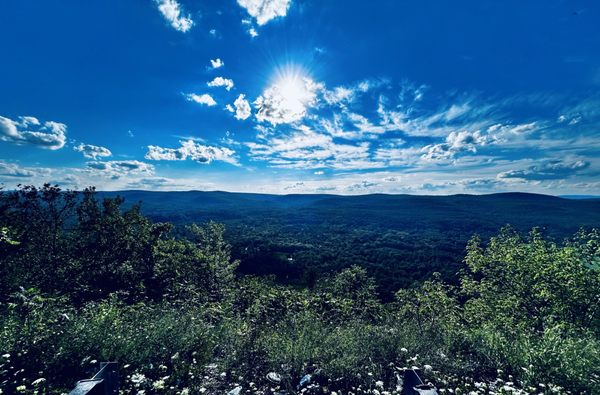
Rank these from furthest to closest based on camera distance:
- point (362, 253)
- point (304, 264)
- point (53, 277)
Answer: point (362, 253) < point (304, 264) < point (53, 277)

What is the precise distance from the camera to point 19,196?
17609 millimetres

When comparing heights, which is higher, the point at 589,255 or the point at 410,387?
the point at 410,387

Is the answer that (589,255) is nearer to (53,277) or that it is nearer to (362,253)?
(53,277)

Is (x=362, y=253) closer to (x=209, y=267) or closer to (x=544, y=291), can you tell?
(x=209, y=267)

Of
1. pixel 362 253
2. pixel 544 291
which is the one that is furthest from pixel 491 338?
pixel 362 253

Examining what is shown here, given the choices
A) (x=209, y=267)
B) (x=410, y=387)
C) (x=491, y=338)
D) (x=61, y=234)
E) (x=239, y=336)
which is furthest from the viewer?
(x=209, y=267)

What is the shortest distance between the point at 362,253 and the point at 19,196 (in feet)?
316

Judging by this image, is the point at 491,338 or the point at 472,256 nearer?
the point at 491,338

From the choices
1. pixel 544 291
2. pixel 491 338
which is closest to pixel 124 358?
pixel 491 338

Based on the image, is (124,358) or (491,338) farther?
(491,338)

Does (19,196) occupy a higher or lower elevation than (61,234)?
higher

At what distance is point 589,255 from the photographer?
45.2 feet

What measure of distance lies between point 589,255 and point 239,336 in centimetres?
1740

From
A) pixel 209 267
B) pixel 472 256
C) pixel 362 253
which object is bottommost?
pixel 362 253
